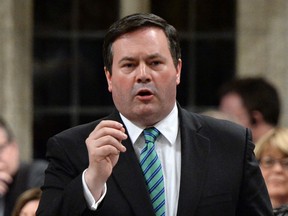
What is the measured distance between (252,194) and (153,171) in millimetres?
335

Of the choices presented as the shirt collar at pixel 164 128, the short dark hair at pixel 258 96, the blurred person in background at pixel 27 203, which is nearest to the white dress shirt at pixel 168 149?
the shirt collar at pixel 164 128

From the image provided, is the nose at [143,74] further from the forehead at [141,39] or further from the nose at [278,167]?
the nose at [278,167]

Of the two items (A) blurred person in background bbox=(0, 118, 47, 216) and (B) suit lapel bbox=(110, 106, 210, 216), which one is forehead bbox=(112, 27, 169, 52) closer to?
(B) suit lapel bbox=(110, 106, 210, 216)

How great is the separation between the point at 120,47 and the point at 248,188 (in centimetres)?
62

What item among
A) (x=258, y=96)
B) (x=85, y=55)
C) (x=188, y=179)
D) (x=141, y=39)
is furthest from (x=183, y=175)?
(x=85, y=55)

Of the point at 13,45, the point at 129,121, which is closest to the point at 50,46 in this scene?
the point at 13,45

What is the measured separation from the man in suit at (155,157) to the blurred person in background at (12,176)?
303 cm

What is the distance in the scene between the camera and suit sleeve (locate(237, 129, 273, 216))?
14.4 feet

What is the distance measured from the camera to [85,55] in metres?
10.8

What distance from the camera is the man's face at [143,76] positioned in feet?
14.0

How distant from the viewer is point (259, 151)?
259 inches

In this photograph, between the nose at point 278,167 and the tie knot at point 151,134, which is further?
the nose at point 278,167

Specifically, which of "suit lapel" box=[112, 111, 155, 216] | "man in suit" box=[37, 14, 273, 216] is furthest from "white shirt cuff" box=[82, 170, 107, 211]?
"suit lapel" box=[112, 111, 155, 216]

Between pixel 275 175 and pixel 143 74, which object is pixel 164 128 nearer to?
pixel 143 74
